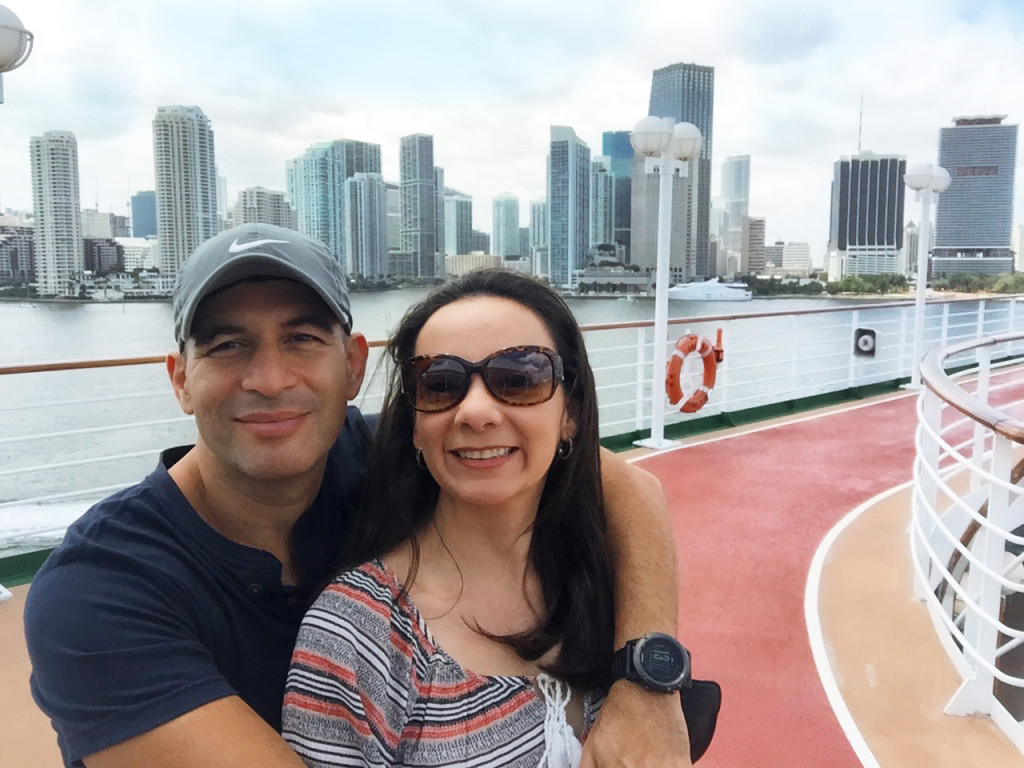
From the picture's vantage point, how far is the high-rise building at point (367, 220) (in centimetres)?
582

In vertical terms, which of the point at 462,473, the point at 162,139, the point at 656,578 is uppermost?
the point at 162,139

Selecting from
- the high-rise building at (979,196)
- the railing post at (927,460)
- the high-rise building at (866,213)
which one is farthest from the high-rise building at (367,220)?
the high-rise building at (979,196)

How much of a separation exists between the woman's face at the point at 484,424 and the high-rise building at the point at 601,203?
7.95 m

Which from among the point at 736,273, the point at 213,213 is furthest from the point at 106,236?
the point at 736,273

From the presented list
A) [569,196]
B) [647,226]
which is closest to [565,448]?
[647,226]

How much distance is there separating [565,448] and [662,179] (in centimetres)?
443

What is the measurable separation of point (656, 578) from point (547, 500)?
176 mm

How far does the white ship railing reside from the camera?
4474 mm

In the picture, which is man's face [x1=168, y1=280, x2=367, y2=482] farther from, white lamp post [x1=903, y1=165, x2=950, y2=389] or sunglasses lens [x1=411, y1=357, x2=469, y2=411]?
white lamp post [x1=903, y1=165, x2=950, y2=389]

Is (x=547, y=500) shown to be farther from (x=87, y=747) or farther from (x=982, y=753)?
(x=982, y=753)

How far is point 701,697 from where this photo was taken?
993 millimetres

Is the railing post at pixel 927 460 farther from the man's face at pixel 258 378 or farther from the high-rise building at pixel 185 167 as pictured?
the high-rise building at pixel 185 167

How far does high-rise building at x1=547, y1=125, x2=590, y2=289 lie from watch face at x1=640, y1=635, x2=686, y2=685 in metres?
6.31

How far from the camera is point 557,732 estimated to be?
0.88m
